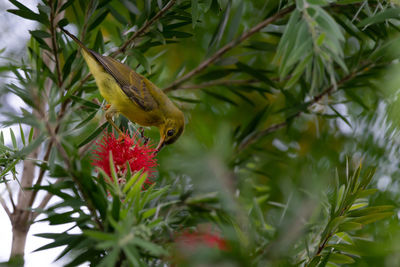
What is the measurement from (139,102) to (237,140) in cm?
87

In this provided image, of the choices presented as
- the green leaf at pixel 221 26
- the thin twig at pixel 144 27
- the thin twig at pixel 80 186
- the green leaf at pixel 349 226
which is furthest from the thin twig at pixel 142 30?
the green leaf at pixel 349 226

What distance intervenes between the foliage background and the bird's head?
5.1 inches

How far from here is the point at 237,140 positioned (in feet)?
4.94

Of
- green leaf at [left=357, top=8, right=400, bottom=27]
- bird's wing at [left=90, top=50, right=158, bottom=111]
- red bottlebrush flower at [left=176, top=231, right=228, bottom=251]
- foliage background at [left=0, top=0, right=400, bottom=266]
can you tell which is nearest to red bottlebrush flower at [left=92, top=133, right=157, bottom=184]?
foliage background at [left=0, top=0, right=400, bottom=266]

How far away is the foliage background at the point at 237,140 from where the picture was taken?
678mm

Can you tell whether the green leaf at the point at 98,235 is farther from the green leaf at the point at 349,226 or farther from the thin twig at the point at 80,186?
the green leaf at the point at 349,226

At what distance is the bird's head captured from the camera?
2.01 metres

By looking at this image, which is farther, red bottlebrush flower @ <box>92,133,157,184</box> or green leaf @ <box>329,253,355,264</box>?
red bottlebrush flower @ <box>92,133,157,184</box>

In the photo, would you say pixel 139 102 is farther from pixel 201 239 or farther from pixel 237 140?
pixel 201 239

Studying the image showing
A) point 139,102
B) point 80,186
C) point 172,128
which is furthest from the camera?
point 139,102

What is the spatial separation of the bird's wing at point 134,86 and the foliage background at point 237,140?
152 mm

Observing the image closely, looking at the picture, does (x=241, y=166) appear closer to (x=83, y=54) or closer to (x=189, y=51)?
(x=83, y=54)

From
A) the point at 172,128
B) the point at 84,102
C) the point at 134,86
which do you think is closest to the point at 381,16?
the point at 84,102

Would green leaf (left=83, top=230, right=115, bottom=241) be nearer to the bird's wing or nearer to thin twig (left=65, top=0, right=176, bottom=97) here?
thin twig (left=65, top=0, right=176, bottom=97)
